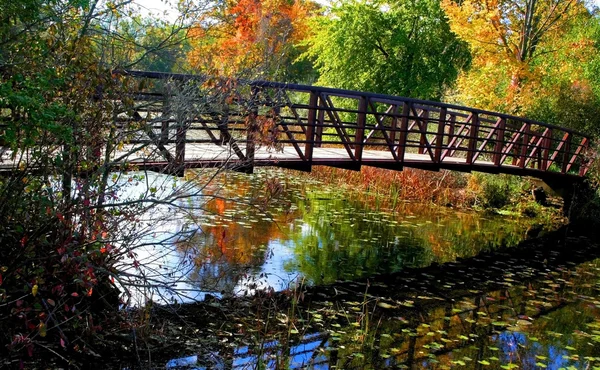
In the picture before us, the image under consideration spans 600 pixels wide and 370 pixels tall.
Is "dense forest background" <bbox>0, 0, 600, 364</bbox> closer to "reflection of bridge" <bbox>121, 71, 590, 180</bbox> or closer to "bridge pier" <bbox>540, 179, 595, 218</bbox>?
"reflection of bridge" <bbox>121, 71, 590, 180</bbox>

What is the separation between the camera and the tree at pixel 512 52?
1894cm

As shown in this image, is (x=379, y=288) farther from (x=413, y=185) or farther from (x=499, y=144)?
(x=413, y=185)

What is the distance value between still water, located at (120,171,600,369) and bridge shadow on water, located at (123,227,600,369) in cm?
2

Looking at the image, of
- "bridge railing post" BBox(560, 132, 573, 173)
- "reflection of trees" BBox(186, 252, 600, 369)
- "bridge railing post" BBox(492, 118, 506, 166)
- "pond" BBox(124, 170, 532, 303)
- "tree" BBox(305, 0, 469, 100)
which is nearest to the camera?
"reflection of trees" BBox(186, 252, 600, 369)

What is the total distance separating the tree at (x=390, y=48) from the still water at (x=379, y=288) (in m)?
11.6

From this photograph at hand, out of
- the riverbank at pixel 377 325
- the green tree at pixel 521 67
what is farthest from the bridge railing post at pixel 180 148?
the green tree at pixel 521 67

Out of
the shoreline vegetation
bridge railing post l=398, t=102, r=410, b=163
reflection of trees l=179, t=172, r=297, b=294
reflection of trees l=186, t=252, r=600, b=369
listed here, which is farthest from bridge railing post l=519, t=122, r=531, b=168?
reflection of trees l=186, t=252, r=600, b=369

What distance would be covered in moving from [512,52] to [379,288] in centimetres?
1382

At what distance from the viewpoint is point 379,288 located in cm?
857

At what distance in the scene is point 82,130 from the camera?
544 cm

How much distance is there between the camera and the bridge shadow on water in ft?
19.6

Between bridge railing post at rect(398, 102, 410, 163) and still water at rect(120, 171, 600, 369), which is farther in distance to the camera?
bridge railing post at rect(398, 102, 410, 163)

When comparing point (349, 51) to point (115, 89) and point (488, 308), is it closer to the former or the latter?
point (488, 308)

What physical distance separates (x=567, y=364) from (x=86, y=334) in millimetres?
4632
